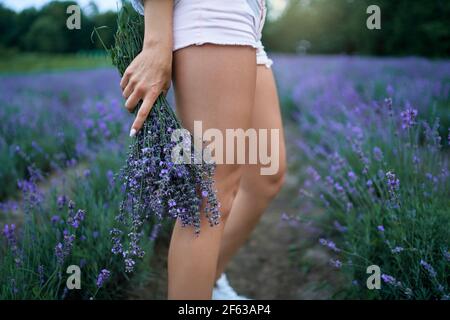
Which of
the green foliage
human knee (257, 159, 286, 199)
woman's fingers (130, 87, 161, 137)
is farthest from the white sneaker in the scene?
the green foliage

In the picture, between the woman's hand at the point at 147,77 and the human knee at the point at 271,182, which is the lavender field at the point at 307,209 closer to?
the human knee at the point at 271,182

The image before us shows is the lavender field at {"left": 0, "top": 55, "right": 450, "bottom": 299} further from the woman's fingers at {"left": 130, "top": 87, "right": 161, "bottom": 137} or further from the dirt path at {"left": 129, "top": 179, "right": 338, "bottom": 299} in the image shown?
the woman's fingers at {"left": 130, "top": 87, "right": 161, "bottom": 137}

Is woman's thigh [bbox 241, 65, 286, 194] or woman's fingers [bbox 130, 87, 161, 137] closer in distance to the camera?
woman's fingers [bbox 130, 87, 161, 137]

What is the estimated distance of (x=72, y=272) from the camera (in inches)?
62.2

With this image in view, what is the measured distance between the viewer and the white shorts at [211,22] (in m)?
1.11

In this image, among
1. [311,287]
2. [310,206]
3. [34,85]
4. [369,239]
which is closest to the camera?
[369,239]

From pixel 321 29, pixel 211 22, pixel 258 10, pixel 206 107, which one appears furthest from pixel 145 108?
pixel 321 29

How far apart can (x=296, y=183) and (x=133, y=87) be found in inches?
102

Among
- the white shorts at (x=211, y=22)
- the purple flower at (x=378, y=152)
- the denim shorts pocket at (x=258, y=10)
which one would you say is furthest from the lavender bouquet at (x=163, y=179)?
the purple flower at (x=378, y=152)

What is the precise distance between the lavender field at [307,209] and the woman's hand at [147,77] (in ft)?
1.55

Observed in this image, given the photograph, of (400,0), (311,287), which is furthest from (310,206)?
(400,0)

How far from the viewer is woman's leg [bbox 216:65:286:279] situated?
1479mm

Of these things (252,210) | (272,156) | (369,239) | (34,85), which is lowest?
(369,239)
